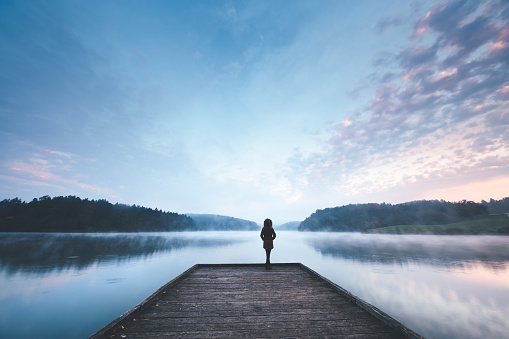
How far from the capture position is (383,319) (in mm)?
4969

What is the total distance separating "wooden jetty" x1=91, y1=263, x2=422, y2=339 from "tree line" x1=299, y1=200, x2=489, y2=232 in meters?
161

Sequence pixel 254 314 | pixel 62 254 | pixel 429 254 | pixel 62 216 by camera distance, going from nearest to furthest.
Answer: pixel 254 314 → pixel 62 254 → pixel 429 254 → pixel 62 216

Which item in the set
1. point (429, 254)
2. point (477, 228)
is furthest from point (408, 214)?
point (429, 254)

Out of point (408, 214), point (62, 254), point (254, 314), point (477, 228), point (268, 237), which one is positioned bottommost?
point (62, 254)

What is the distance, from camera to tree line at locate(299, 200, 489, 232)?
390 ft

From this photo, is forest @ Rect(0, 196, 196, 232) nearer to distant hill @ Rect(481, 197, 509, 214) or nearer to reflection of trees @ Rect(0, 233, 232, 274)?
reflection of trees @ Rect(0, 233, 232, 274)

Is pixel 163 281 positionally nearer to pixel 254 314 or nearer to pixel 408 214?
pixel 254 314

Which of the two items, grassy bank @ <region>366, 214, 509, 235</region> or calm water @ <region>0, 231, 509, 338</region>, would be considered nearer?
calm water @ <region>0, 231, 509, 338</region>

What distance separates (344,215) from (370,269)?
19019 cm

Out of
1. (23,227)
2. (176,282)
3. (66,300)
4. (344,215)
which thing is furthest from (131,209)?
(344,215)

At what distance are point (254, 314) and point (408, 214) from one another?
184931 mm

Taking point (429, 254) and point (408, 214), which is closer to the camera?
point (429, 254)

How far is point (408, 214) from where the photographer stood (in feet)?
492

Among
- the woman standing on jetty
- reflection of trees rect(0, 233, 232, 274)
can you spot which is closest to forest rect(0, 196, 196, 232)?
reflection of trees rect(0, 233, 232, 274)
